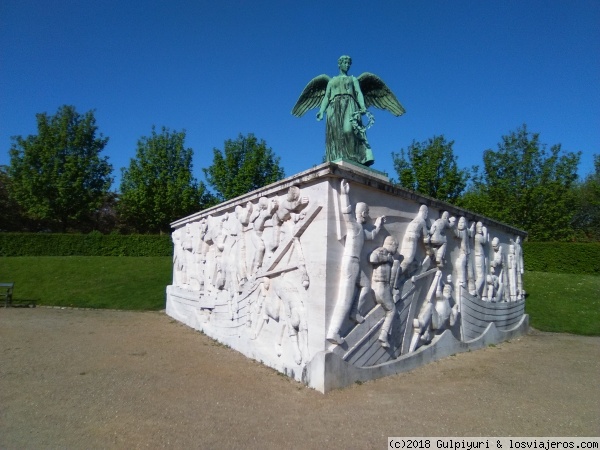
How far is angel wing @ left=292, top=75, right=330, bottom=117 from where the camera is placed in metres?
8.28

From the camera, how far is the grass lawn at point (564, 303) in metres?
10.9

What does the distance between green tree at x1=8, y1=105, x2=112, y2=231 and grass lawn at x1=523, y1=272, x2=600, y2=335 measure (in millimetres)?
30265

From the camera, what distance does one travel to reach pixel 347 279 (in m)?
5.57

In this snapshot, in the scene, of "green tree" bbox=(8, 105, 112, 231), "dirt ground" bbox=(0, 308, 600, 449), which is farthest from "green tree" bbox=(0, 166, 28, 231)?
"dirt ground" bbox=(0, 308, 600, 449)

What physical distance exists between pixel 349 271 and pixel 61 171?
31.6 m

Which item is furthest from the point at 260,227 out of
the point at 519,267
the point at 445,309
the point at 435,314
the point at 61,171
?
the point at 61,171

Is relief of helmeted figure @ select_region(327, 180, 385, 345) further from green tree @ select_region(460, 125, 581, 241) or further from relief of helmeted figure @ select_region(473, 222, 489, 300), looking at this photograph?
green tree @ select_region(460, 125, 581, 241)

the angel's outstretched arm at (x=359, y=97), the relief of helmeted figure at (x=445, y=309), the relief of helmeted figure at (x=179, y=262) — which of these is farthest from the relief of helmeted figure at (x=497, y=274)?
the relief of helmeted figure at (x=179, y=262)

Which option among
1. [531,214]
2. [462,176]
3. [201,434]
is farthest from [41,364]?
[531,214]

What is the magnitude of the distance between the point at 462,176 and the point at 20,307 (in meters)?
23.6

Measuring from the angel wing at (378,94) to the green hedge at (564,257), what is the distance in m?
16.8

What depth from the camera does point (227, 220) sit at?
9.02 meters

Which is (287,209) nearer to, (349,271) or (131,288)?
(349,271)

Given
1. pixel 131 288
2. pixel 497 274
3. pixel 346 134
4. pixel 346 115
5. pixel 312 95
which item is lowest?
pixel 131 288
